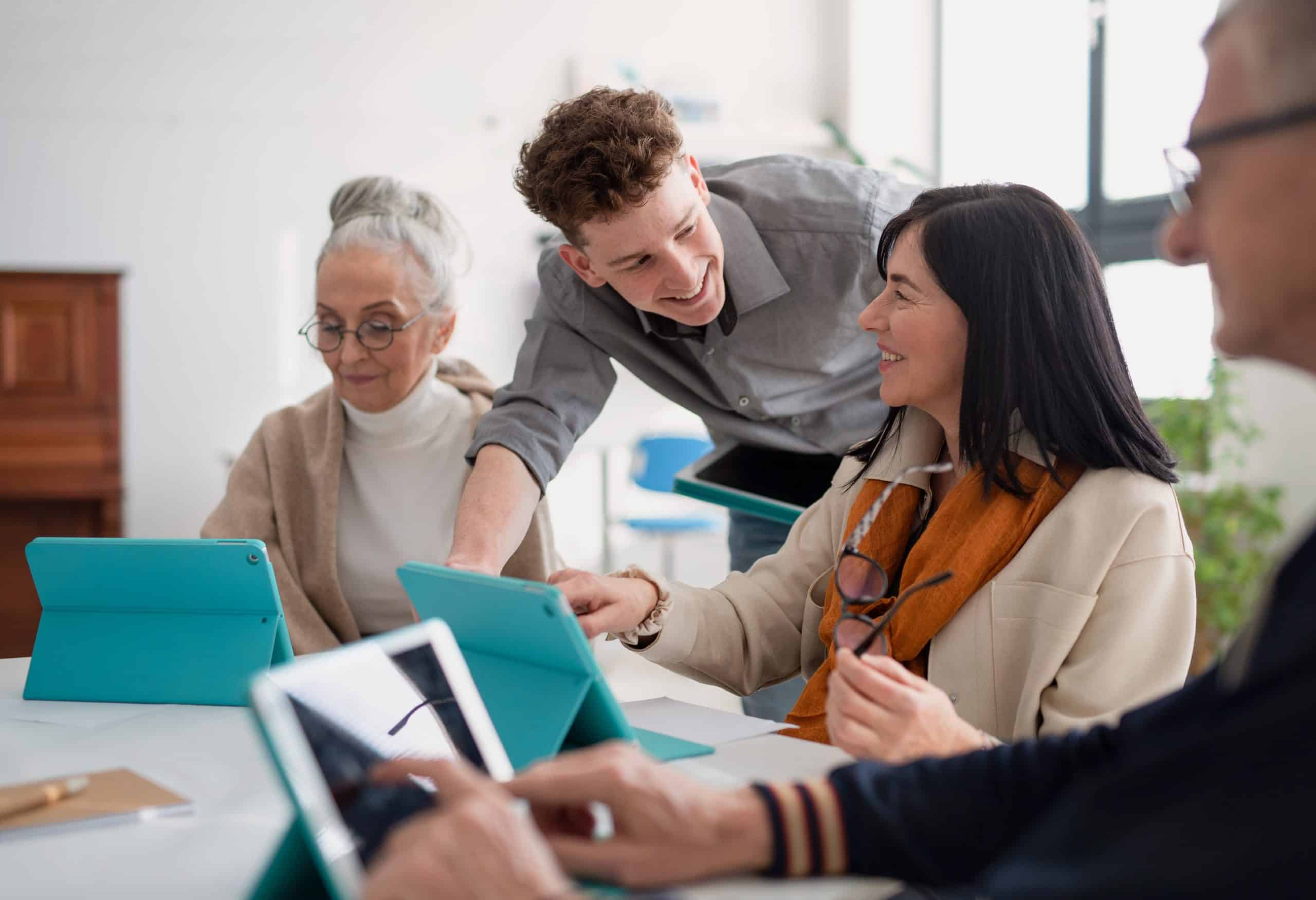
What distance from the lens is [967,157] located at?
6137 mm

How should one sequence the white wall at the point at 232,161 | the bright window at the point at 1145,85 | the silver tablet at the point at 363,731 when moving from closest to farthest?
1. the silver tablet at the point at 363,731
2. the bright window at the point at 1145,85
3. the white wall at the point at 232,161

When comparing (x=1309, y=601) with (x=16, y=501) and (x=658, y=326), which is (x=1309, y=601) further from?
(x=16, y=501)

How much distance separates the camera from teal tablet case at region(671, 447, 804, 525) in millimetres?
2098

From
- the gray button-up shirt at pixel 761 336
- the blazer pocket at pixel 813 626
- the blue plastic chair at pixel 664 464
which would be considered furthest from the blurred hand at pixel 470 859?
the blue plastic chair at pixel 664 464

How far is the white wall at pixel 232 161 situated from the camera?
5.47m

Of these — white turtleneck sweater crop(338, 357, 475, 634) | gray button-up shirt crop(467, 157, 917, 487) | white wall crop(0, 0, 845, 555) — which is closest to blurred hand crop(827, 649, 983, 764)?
gray button-up shirt crop(467, 157, 917, 487)

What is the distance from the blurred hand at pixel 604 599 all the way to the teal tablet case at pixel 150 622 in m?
0.39

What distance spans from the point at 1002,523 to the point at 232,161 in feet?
16.7

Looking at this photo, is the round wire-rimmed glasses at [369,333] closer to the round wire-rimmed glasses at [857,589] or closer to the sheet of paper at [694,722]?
the sheet of paper at [694,722]

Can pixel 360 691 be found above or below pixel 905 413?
below

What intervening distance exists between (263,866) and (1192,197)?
0.87m

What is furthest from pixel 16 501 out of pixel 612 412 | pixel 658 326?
pixel 658 326

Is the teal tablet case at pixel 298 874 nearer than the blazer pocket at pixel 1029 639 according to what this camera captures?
Yes

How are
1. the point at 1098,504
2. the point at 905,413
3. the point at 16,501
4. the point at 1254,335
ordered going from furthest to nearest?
the point at 16,501 < the point at 905,413 < the point at 1098,504 < the point at 1254,335
